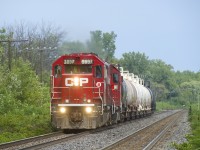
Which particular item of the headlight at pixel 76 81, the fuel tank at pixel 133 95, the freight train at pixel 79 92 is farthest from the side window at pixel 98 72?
the fuel tank at pixel 133 95

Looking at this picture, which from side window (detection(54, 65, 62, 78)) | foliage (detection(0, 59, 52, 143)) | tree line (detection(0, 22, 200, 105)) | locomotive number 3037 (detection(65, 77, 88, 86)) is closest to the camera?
foliage (detection(0, 59, 52, 143))

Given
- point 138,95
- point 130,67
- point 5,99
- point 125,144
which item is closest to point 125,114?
point 138,95

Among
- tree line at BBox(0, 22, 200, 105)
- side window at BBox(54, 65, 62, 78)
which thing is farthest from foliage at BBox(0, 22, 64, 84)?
side window at BBox(54, 65, 62, 78)

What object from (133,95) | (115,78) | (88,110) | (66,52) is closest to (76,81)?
(88,110)

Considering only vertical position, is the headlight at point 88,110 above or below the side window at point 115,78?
below

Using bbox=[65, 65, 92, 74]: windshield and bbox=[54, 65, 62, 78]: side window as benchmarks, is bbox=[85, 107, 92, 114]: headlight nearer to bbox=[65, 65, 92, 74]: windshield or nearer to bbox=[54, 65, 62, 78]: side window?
bbox=[65, 65, 92, 74]: windshield

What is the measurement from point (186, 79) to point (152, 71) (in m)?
52.7

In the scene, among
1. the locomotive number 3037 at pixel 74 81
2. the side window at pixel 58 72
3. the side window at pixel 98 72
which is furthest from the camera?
the side window at pixel 98 72

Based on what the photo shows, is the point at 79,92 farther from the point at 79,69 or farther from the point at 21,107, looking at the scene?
the point at 21,107

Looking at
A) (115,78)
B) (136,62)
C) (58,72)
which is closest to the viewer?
(58,72)

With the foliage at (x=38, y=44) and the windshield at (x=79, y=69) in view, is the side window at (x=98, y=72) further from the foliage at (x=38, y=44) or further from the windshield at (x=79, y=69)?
the foliage at (x=38, y=44)

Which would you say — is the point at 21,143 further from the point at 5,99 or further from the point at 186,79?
the point at 186,79

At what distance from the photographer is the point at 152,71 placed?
147 meters

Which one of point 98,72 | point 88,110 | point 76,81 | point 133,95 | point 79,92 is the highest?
point 98,72
